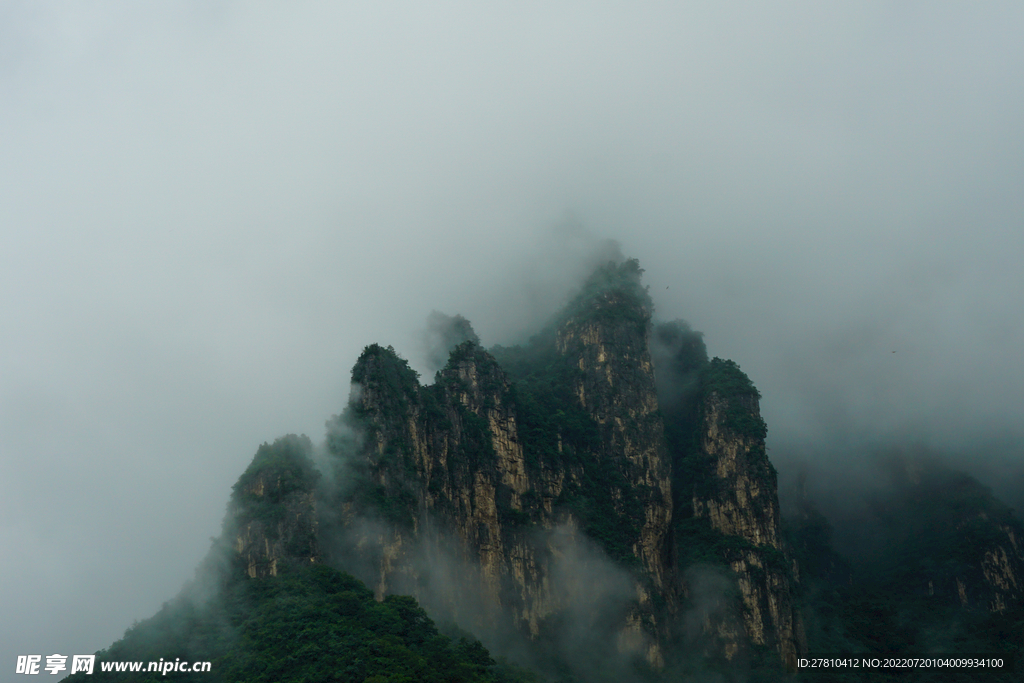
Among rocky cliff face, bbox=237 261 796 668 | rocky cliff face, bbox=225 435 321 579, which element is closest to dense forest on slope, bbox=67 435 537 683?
rocky cliff face, bbox=225 435 321 579

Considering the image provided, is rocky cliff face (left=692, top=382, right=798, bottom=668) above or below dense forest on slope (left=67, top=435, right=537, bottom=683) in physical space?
above

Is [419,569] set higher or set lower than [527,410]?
lower

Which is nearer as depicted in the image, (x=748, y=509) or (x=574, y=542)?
(x=574, y=542)

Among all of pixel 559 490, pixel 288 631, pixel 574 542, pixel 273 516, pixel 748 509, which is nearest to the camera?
pixel 288 631

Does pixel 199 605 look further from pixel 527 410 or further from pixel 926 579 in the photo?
pixel 926 579

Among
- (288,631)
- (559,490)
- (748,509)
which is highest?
(559,490)

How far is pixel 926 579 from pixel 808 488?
918 inches

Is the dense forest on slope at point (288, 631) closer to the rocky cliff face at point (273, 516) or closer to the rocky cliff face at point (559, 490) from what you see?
the rocky cliff face at point (273, 516)

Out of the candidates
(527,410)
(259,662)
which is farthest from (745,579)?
(259,662)

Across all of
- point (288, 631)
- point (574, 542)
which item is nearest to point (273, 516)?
point (288, 631)

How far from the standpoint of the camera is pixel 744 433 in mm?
106250

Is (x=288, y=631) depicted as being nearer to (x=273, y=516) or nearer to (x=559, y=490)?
(x=273, y=516)

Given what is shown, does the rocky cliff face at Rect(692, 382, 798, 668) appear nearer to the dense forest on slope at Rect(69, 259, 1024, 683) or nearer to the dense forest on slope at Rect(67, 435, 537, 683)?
the dense forest on slope at Rect(69, 259, 1024, 683)

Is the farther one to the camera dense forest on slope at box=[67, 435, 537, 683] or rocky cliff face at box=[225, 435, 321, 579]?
rocky cliff face at box=[225, 435, 321, 579]
